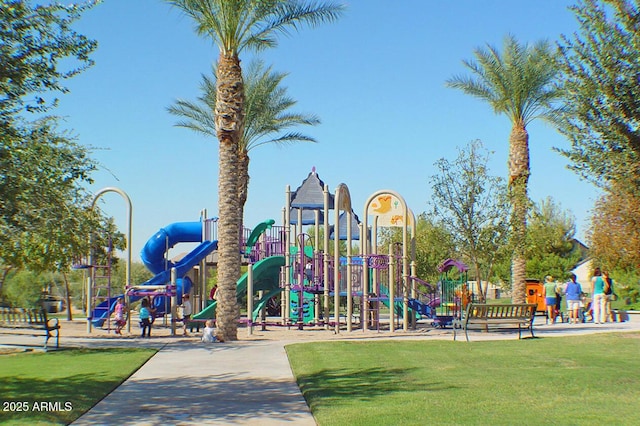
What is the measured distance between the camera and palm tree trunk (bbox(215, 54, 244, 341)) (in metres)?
19.8

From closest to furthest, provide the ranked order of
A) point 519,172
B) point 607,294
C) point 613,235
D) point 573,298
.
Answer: point 573,298 < point 607,294 < point 519,172 < point 613,235

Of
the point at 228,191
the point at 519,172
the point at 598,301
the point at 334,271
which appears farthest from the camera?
the point at 519,172

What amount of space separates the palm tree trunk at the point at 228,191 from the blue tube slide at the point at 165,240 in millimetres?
9309

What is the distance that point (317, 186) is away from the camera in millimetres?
28656

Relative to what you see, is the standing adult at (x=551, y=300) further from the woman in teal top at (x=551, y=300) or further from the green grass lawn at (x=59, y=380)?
the green grass lawn at (x=59, y=380)

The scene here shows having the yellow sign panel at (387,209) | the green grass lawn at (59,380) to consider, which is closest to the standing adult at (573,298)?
the yellow sign panel at (387,209)

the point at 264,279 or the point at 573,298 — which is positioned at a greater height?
the point at 264,279

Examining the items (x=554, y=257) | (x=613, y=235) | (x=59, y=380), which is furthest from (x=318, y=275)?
(x=554, y=257)

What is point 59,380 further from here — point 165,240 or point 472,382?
point 165,240

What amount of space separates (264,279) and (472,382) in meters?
15.9

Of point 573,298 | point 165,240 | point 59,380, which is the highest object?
point 165,240

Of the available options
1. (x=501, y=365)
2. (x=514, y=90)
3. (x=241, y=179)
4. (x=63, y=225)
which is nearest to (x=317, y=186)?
(x=241, y=179)

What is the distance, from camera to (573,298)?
2677 centimetres

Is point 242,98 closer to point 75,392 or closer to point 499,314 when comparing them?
point 499,314
